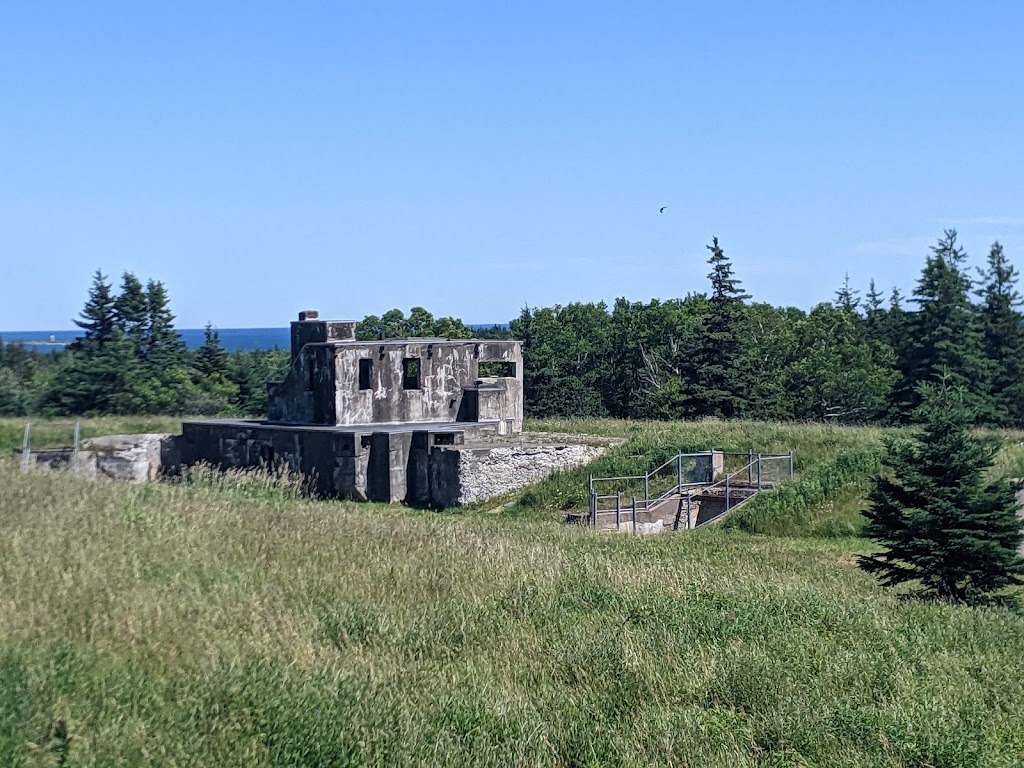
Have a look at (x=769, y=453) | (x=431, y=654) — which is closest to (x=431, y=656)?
(x=431, y=654)

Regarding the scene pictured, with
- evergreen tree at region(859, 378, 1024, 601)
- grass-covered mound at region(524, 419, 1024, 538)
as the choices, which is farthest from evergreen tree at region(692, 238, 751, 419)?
evergreen tree at region(859, 378, 1024, 601)

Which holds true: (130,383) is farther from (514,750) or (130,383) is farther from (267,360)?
(514,750)

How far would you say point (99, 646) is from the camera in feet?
27.4

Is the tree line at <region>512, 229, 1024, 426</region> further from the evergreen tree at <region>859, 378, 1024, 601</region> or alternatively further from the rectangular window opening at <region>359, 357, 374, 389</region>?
the evergreen tree at <region>859, 378, 1024, 601</region>

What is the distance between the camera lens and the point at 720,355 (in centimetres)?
4900

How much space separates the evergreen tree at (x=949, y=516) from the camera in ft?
48.4

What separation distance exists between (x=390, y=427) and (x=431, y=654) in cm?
1988

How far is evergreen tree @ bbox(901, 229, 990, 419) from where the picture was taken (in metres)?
50.4

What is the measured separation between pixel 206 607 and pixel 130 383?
143 feet

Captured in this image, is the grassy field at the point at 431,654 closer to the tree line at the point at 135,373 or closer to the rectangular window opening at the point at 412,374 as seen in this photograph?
the rectangular window opening at the point at 412,374

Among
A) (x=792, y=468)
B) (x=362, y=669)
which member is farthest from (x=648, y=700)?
(x=792, y=468)

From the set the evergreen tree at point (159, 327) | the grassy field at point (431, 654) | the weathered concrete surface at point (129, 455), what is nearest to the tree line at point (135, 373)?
the evergreen tree at point (159, 327)

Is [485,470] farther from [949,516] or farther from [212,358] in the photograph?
[212,358]

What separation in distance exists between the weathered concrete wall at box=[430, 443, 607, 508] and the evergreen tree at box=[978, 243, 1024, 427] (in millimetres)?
25800
